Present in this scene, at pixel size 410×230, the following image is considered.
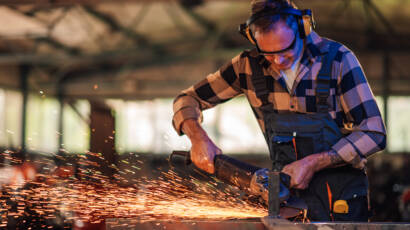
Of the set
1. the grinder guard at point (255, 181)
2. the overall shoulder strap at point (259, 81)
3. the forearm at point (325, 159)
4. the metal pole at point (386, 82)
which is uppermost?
the metal pole at point (386, 82)

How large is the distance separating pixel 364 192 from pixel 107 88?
1033cm

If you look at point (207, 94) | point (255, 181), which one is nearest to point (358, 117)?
point (255, 181)

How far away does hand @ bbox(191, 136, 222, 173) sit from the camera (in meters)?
1.97

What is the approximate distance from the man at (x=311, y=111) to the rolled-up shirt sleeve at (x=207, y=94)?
0.37ft

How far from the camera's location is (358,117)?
181 cm

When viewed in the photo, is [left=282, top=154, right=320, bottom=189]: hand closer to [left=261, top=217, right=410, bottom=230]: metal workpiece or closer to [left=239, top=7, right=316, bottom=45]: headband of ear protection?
[left=261, top=217, right=410, bottom=230]: metal workpiece

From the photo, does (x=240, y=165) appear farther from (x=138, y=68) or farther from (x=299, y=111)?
(x=138, y=68)

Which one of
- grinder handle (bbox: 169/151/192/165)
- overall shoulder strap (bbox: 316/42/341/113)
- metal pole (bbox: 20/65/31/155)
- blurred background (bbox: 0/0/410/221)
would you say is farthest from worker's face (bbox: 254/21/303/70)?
metal pole (bbox: 20/65/31/155)

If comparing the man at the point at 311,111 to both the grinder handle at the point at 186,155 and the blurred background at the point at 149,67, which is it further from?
the blurred background at the point at 149,67

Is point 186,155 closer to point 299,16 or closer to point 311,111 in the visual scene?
point 311,111

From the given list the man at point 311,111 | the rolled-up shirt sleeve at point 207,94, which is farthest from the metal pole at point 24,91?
the man at point 311,111

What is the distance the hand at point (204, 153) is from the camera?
1.97m

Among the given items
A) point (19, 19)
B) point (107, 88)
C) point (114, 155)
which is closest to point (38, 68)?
point (107, 88)

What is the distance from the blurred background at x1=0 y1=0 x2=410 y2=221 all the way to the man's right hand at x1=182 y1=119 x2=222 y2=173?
17.5 feet
